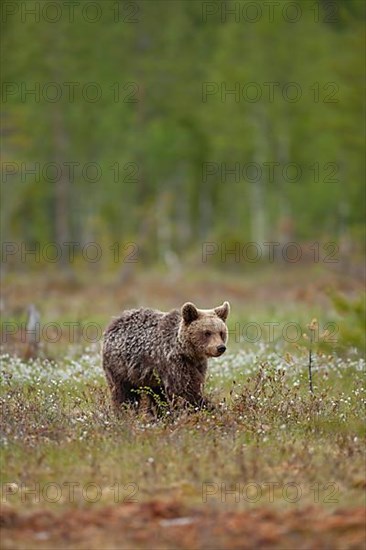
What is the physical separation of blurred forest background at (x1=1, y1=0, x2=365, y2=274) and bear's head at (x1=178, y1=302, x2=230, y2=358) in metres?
22.1

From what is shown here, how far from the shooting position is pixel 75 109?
4750 centimetres

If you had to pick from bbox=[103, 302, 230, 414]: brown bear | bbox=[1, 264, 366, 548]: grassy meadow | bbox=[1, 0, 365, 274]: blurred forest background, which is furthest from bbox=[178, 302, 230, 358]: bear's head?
bbox=[1, 0, 365, 274]: blurred forest background

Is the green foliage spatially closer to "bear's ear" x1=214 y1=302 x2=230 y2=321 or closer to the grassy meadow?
the grassy meadow

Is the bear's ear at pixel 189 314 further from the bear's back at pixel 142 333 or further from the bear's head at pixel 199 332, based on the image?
the bear's back at pixel 142 333

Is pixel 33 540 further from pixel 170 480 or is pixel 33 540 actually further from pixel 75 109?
pixel 75 109

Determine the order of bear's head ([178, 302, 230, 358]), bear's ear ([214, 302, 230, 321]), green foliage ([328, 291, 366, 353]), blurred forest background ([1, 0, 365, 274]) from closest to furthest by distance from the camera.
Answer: bear's head ([178, 302, 230, 358]), bear's ear ([214, 302, 230, 321]), green foliage ([328, 291, 366, 353]), blurred forest background ([1, 0, 365, 274])

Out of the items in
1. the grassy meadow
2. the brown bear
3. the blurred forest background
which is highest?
the blurred forest background

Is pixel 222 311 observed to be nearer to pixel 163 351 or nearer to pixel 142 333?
pixel 163 351

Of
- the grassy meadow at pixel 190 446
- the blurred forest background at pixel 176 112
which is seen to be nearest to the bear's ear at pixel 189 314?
the grassy meadow at pixel 190 446

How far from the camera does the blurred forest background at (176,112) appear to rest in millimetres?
38625

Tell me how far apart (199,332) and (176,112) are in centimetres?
3935

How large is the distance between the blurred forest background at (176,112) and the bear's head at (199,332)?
72.5 feet

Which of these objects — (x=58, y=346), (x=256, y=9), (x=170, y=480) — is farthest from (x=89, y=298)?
(x=170, y=480)

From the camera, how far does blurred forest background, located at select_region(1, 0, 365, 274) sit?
127 ft
